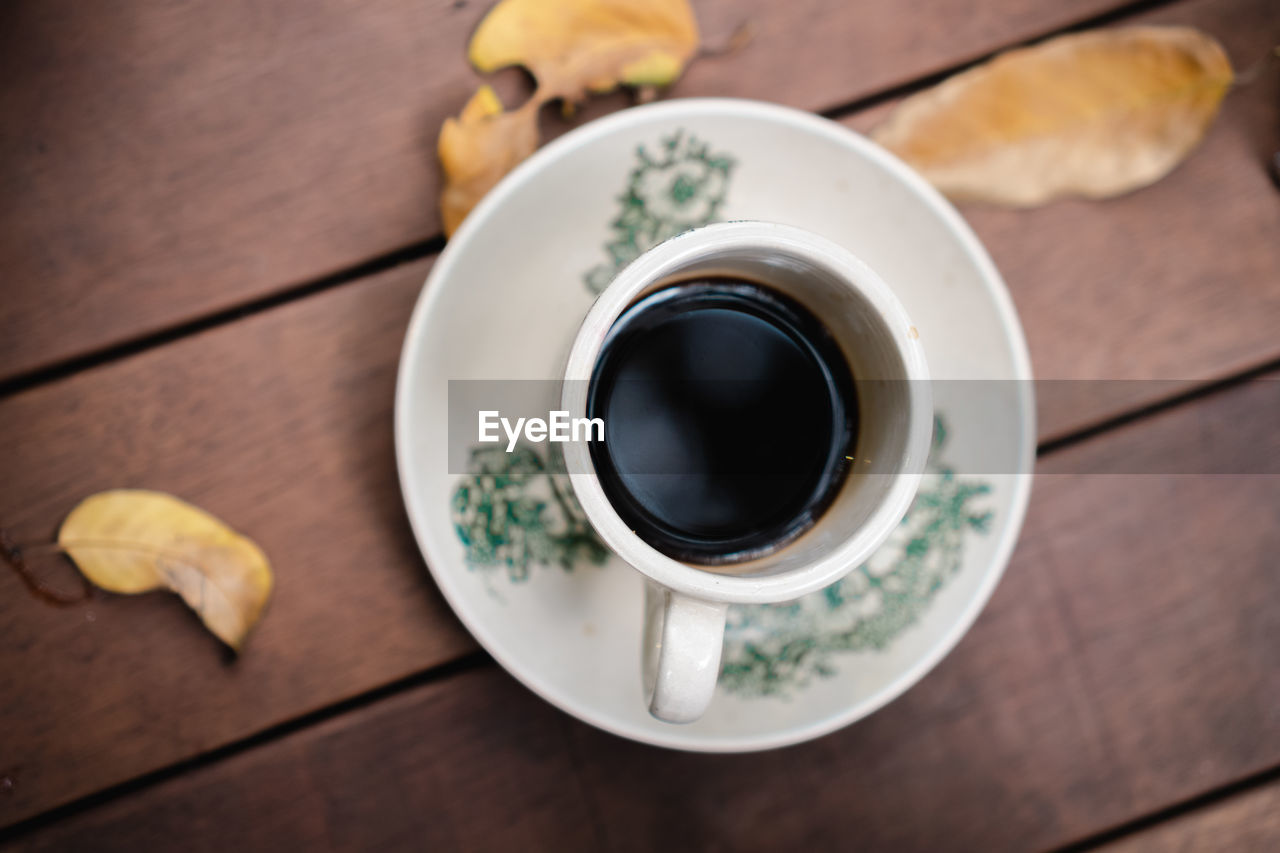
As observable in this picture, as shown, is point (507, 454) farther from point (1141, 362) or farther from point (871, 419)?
point (1141, 362)

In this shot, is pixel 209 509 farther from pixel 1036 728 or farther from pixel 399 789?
pixel 1036 728

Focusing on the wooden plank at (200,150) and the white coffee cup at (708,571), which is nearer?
the white coffee cup at (708,571)

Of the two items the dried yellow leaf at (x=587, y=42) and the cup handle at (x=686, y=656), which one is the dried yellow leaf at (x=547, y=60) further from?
the cup handle at (x=686, y=656)

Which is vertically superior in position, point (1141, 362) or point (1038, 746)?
point (1141, 362)

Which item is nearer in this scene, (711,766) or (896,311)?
(896,311)

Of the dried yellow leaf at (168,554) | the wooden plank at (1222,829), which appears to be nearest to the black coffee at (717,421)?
the dried yellow leaf at (168,554)

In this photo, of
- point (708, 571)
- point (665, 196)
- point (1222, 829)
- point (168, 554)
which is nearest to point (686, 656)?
point (708, 571)

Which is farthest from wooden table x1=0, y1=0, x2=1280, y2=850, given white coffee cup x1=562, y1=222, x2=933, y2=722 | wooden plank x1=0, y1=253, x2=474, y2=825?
white coffee cup x1=562, y1=222, x2=933, y2=722

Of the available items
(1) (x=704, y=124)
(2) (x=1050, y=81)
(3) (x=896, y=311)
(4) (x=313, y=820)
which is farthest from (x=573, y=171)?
(4) (x=313, y=820)
